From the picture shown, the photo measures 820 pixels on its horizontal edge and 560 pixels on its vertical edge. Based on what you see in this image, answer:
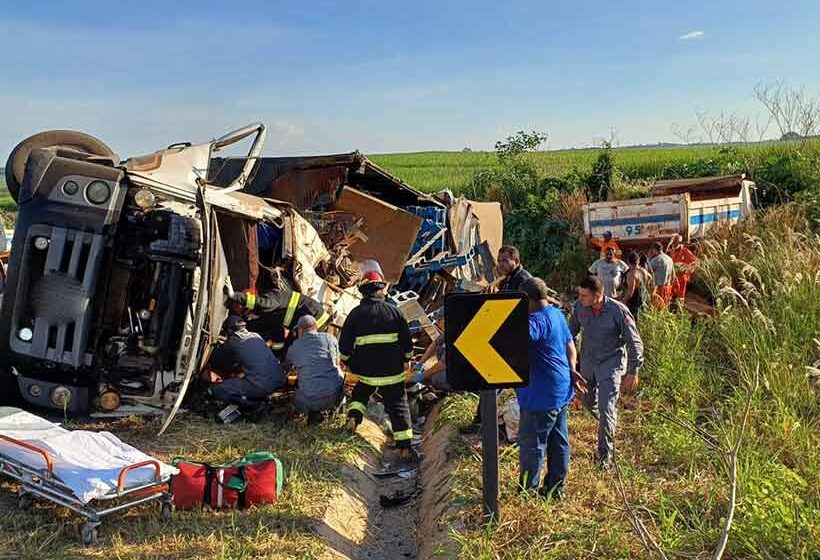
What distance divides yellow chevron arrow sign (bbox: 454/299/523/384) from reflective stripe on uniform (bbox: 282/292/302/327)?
11.5 feet

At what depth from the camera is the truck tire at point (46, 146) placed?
7363mm

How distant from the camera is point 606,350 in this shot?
5.16 meters

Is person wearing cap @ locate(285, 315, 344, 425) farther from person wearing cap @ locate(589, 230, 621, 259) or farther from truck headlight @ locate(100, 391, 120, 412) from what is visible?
person wearing cap @ locate(589, 230, 621, 259)

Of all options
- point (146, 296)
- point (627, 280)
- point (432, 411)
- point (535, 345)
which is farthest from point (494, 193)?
point (535, 345)

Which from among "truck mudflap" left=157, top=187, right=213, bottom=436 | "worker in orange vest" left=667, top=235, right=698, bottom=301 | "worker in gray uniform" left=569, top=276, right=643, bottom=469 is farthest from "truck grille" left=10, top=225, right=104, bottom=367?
"worker in orange vest" left=667, top=235, right=698, bottom=301

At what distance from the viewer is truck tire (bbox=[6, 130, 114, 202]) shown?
24.2ft

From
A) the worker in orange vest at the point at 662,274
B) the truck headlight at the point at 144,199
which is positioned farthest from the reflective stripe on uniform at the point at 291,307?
the worker in orange vest at the point at 662,274

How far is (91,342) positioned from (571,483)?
3.96 m

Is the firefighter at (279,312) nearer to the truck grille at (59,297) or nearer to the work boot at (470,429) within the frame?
the truck grille at (59,297)

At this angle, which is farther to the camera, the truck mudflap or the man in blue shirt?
the truck mudflap

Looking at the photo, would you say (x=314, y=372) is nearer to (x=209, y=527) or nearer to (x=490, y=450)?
(x=209, y=527)

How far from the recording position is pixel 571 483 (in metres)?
4.75

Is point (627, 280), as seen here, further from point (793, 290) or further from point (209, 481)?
point (209, 481)

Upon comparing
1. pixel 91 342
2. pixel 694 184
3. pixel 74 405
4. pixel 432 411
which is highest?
pixel 694 184
